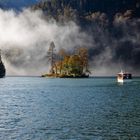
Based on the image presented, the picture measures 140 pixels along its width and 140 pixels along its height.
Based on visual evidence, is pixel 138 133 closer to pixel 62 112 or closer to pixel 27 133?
pixel 27 133

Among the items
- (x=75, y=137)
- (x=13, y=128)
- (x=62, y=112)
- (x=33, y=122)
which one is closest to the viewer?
(x=75, y=137)

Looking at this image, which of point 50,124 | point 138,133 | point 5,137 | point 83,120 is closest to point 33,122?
point 50,124

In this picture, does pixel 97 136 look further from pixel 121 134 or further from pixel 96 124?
pixel 96 124

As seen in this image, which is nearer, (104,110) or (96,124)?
(96,124)

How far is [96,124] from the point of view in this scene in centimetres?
7269

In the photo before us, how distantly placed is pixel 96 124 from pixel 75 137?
12.2 meters

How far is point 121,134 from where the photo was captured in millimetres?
63750

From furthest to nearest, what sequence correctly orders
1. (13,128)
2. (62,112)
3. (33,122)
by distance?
(62,112)
(33,122)
(13,128)

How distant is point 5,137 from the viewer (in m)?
61.7

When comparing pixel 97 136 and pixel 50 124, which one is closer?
pixel 97 136

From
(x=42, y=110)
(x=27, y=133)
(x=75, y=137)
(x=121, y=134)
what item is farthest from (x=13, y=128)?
(x=42, y=110)

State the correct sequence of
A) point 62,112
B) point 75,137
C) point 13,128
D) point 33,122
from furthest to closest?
1. point 62,112
2. point 33,122
3. point 13,128
4. point 75,137

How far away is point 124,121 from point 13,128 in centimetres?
2054

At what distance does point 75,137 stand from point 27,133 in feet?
27.1
